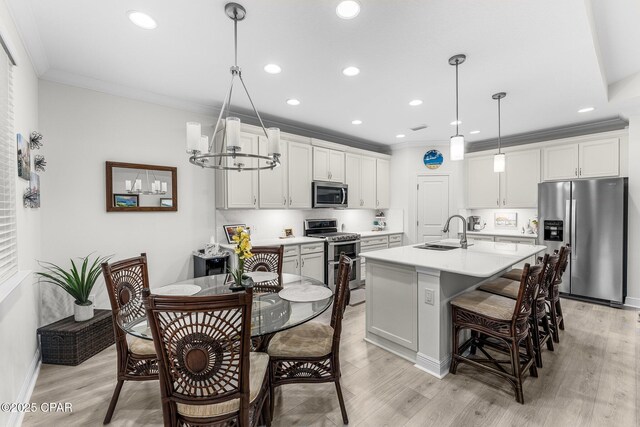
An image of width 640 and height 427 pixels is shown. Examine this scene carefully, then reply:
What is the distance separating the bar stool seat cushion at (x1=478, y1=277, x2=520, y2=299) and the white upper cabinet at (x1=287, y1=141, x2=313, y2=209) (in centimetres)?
275

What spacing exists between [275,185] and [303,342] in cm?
269

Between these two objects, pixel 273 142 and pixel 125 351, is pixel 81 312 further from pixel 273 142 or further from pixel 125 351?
pixel 273 142

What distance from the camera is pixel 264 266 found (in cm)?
287

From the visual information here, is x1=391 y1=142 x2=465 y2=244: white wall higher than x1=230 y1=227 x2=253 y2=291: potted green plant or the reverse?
higher

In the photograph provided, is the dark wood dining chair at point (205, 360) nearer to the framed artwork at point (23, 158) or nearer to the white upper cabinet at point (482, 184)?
the framed artwork at point (23, 158)

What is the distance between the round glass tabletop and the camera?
5.25 ft

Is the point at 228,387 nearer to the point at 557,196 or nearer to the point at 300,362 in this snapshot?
the point at 300,362

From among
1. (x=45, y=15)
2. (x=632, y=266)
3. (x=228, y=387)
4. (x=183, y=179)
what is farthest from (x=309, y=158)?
(x=632, y=266)

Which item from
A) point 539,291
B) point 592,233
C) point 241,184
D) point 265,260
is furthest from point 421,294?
point 592,233

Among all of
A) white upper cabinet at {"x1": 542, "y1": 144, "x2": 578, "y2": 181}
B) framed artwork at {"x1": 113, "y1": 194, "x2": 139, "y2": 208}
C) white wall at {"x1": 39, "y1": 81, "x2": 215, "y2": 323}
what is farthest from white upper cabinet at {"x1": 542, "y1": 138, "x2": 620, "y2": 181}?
framed artwork at {"x1": 113, "y1": 194, "x2": 139, "y2": 208}

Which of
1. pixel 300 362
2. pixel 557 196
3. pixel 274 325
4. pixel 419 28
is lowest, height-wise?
pixel 300 362

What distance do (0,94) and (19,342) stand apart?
168cm

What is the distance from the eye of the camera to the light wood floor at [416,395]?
1928mm

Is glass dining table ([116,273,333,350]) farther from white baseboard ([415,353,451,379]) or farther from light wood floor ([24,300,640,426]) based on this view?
white baseboard ([415,353,451,379])
